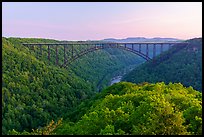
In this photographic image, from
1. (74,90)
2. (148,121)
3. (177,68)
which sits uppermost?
(148,121)

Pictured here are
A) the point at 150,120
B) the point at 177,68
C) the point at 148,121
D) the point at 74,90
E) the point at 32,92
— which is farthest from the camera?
the point at 177,68

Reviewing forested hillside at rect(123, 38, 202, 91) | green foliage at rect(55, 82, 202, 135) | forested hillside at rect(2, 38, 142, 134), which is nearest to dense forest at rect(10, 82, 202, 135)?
green foliage at rect(55, 82, 202, 135)

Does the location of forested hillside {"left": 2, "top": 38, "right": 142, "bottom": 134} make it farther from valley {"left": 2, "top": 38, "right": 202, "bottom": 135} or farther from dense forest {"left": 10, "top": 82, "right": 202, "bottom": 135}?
dense forest {"left": 10, "top": 82, "right": 202, "bottom": 135}

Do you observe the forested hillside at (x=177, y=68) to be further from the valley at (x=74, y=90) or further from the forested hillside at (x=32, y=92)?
the forested hillside at (x=32, y=92)

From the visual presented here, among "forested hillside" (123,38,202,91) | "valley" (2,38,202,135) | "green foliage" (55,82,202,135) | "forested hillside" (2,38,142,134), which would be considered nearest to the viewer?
"green foliage" (55,82,202,135)

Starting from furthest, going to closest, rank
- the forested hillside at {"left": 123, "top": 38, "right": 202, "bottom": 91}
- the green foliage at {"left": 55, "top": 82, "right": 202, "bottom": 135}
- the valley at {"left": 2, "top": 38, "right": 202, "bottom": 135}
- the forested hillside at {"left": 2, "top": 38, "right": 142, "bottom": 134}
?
the forested hillside at {"left": 123, "top": 38, "right": 202, "bottom": 91}, the forested hillside at {"left": 2, "top": 38, "right": 142, "bottom": 134}, the valley at {"left": 2, "top": 38, "right": 202, "bottom": 135}, the green foliage at {"left": 55, "top": 82, "right": 202, "bottom": 135}

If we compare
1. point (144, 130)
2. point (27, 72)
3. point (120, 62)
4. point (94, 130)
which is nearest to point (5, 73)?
point (27, 72)

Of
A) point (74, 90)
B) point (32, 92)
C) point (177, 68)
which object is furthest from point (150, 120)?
point (177, 68)

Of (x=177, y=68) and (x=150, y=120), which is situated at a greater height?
(x=150, y=120)

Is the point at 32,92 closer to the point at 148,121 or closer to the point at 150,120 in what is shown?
the point at 148,121
